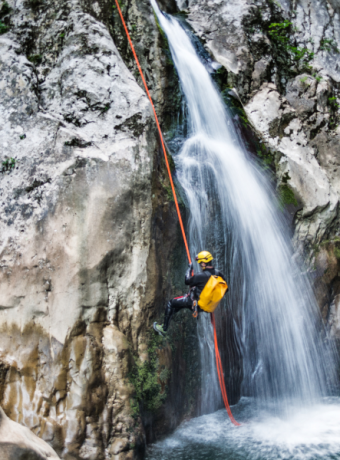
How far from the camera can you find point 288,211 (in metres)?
8.17

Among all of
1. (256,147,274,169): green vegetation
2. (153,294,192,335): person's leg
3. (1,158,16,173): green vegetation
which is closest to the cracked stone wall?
(1,158,16,173): green vegetation

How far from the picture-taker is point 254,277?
716 cm

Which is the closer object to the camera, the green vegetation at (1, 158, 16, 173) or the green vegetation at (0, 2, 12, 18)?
the green vegetation at (1, 158, 16, 173)

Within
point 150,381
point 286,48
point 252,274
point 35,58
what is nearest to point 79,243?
point 150,381

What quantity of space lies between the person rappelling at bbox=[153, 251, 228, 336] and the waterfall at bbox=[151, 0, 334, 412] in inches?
47.0

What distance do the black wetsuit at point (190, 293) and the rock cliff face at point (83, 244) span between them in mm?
192

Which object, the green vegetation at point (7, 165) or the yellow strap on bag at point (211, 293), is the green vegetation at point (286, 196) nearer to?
the yellow strap on bag at point (211, 293)

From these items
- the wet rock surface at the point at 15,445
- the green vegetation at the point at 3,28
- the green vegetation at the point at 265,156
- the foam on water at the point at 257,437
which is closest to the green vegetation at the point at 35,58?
the green vegetation at the point at 3,28

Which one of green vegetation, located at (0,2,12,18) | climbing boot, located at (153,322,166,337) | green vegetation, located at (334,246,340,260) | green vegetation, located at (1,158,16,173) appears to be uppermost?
green vegetation, located at (0,2,12,18)

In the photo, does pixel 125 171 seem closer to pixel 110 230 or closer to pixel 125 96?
pixel 110 230

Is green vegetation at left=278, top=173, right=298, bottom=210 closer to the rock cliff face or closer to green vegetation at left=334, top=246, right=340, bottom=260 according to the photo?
green vegetation at left=334, top=246, right=340, bottom=260

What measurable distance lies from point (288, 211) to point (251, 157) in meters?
1.45

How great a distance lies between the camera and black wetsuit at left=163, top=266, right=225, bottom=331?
5137mm

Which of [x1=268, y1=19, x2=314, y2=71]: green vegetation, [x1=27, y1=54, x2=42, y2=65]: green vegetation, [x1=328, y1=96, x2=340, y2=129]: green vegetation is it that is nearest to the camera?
[x1=27, y1=54, x2=42, y2=65]: green vegetation
